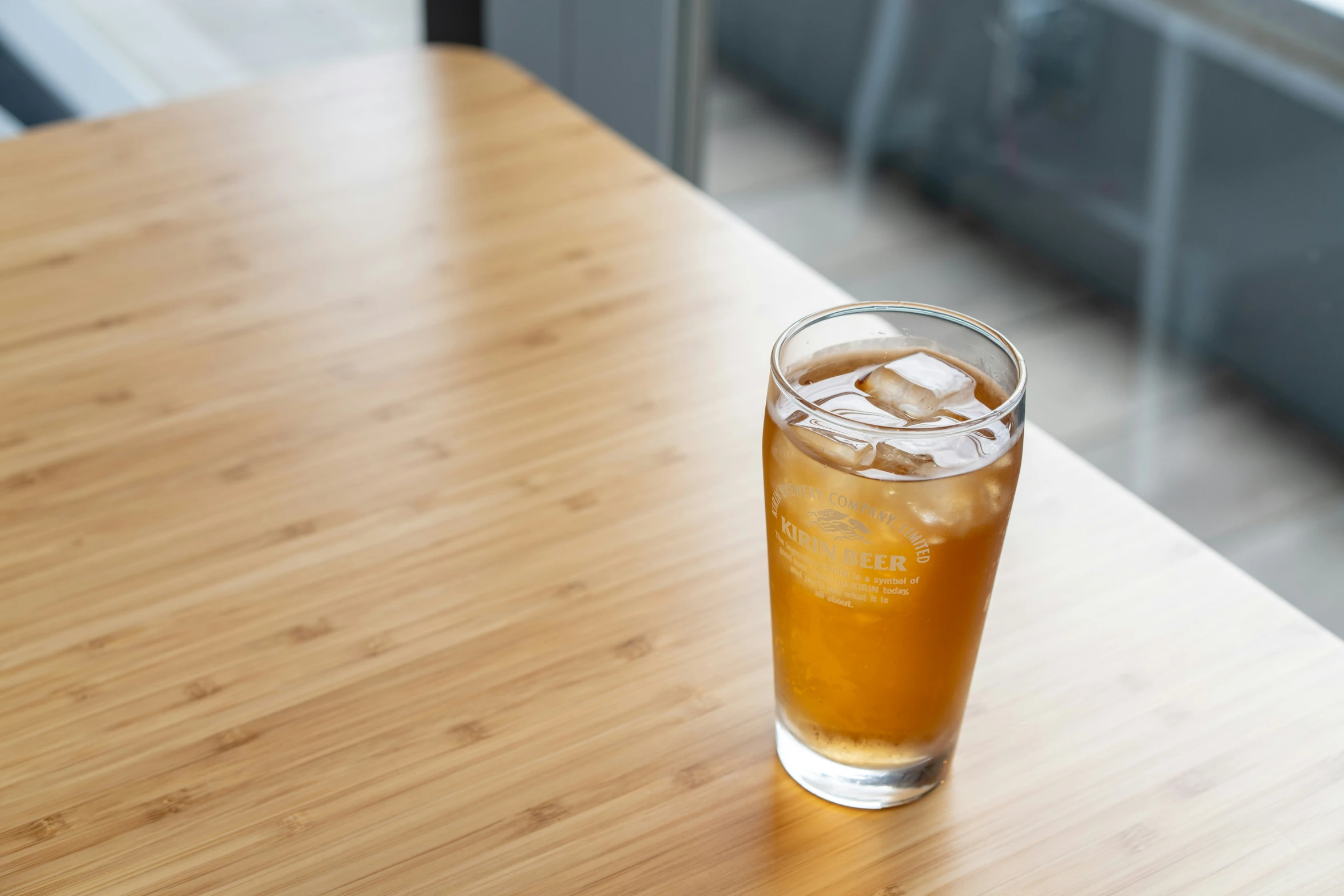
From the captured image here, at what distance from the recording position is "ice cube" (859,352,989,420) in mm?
498

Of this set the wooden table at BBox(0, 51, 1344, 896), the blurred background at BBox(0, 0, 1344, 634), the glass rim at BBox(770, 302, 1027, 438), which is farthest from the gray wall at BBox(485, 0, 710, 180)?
the glass rim at BBox(770, 302, 1027, 438)

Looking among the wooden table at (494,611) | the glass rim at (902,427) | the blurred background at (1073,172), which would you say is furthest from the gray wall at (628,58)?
the glass rim at (902,427)

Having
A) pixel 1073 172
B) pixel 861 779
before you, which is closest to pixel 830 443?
pixel 861 779

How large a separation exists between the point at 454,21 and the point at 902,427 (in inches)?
67.5

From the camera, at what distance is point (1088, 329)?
1564 millimetres

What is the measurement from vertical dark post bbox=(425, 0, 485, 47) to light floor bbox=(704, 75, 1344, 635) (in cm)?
41

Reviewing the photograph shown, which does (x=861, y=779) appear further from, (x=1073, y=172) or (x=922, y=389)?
(x=1073, y=172)

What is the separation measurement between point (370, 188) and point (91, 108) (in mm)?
1423

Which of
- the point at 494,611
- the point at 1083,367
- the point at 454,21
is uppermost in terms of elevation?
the point at 494,611

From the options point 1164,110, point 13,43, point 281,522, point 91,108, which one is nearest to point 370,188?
point 281,522

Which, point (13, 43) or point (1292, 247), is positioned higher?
point (1292, 247)

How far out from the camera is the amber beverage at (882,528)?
0.47m

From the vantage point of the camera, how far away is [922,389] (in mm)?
505

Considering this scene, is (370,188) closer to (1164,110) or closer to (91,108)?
(1164,110)
